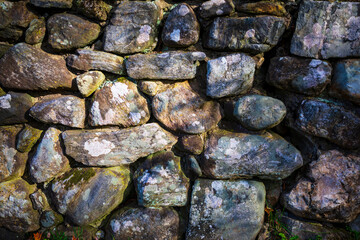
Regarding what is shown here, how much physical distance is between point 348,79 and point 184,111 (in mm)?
1085

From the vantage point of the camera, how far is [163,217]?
166cm

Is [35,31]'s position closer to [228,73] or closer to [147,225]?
[228,73]

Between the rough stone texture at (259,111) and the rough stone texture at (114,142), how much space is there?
540mm

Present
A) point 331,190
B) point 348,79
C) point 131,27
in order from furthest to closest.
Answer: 1. point 131,27
2. point 331,190
3. point 348,79

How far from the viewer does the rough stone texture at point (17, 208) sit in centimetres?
175

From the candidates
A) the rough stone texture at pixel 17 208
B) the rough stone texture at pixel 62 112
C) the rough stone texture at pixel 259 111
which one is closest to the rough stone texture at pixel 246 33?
the rough stone texture at pixel 259 111

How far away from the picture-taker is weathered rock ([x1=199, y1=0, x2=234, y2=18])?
1572 millimetres

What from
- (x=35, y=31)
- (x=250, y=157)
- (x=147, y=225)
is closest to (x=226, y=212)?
(x=250, y=157)

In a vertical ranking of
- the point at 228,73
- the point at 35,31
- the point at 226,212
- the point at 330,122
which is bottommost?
the point at 226,212

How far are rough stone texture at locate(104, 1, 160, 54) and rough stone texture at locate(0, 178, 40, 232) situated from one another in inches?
50.6

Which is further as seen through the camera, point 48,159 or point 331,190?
point 48,159

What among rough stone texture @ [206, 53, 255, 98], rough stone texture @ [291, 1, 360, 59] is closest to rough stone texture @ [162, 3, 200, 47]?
rough stone texture @ [206, 53, 255, 98]

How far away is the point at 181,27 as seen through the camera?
161cm

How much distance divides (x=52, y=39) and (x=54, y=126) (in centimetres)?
65
